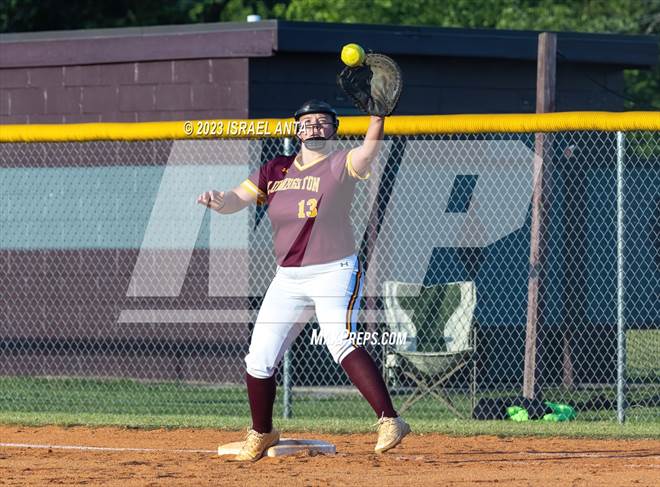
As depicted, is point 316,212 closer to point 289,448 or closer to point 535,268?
point 289,448

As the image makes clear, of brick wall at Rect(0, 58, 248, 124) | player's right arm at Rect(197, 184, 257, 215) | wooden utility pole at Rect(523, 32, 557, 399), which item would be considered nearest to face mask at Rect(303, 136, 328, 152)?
player's right arm at Rect(197, 184, 257, 215)

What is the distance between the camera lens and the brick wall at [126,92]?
43.0 ft

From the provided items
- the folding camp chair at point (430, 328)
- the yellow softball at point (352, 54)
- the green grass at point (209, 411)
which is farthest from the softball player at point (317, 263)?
the folding camp chair at point (430, 328)

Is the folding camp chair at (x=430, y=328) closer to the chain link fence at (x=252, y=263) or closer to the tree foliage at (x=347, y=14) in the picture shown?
the chain link fence at (x=252, y=263)

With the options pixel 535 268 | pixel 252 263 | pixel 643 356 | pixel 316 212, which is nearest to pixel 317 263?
pixel 316 212

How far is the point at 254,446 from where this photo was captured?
7930 mm

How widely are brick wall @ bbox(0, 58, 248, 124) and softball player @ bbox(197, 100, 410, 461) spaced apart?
537 centimetres

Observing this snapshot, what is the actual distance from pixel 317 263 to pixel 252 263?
5060 mm

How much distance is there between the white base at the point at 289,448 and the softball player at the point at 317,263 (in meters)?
0.37

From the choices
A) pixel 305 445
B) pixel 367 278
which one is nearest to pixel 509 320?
pixel 367 278

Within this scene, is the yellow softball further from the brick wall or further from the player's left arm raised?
the brick wall

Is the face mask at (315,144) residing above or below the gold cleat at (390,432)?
above

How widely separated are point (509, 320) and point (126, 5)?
16115 millimetres

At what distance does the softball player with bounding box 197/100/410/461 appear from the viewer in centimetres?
747
